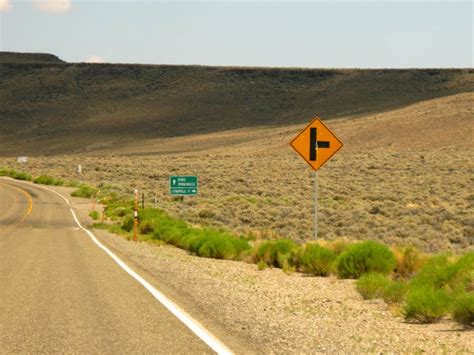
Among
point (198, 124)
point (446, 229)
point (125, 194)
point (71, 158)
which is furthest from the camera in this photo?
point (198, 124)

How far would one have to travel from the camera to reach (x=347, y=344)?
27.6 feet

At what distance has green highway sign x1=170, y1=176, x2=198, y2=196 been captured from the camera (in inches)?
Result: 1130

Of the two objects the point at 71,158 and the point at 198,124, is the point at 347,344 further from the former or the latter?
the point at 198,124

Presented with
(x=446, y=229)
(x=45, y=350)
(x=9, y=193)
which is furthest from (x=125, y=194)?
(x=45, y=350)

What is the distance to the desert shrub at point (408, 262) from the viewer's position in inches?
587

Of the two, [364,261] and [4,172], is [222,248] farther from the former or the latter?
[4,172]

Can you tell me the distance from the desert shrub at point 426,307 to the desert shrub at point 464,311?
21 cm

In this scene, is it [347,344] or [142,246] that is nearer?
[347,344]

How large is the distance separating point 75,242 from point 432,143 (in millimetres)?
55192

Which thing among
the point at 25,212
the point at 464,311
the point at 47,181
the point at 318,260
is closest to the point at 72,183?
the point at 47,181

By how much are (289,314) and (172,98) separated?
127 meters

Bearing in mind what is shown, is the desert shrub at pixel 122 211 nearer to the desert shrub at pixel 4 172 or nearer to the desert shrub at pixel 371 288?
the desert shrub at pixel 371 288

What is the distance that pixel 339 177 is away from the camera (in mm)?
55375

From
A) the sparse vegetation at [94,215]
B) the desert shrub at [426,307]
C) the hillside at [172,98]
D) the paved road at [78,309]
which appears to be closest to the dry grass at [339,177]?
the sparse vegetation at [94,215]
